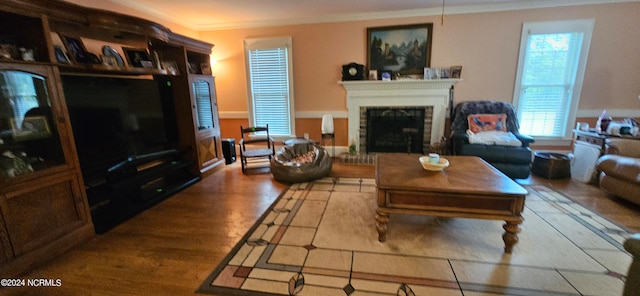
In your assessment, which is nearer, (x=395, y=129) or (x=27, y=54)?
(x=27, y=54)

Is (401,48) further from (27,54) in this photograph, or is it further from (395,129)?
(27,54)

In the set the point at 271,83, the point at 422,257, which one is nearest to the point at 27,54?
the point at 271,83

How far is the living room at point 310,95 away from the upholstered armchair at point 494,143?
317mm

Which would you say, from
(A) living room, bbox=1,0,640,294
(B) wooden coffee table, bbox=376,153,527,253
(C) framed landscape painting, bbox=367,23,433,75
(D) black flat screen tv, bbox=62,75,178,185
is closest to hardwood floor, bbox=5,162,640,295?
(A) living room, bbox=1,0,640,294

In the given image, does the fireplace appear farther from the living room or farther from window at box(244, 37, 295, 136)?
window at box(244, 37, 295, 136)

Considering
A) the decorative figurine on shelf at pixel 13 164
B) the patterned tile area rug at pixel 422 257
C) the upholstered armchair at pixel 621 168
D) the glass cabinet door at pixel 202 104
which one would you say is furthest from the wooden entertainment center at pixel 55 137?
the upholstered armchair at pixel 621 168

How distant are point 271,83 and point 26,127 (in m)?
3.23

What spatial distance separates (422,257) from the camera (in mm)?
1860

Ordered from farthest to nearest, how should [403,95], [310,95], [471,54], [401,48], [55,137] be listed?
1. [310,95]
2. [403,95]
3. [401,48]
4. [471,54]
5. [55,137]

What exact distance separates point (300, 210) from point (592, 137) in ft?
12.5

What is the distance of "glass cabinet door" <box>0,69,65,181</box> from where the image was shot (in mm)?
1782

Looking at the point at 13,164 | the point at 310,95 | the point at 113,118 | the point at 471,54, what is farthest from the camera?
the point at 310,95

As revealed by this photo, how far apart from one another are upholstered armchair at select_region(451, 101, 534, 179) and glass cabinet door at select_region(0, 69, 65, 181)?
14.2 ft

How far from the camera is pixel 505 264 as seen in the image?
1773mm
